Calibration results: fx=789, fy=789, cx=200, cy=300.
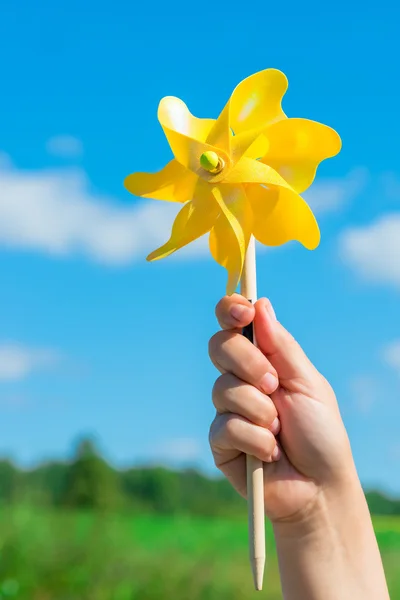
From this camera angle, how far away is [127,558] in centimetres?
490

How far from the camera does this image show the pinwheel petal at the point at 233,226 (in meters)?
1.47

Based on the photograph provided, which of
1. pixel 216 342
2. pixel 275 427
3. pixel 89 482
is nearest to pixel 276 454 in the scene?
pixel 275 427

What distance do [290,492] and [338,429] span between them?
0.17 metres

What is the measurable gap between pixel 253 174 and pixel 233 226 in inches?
4.0

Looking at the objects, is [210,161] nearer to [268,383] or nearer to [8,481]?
[268,383]

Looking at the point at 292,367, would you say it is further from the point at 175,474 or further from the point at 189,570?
the point at 175,474

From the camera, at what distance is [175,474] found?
5.48 meters

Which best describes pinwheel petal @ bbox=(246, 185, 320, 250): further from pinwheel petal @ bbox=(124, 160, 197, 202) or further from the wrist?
the wrist

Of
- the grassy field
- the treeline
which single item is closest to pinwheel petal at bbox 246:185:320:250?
the grassy field

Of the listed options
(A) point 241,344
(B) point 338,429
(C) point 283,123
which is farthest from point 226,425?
(C) point 283,123

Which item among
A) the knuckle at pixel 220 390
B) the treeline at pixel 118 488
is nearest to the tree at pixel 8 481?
the treeline at pixel 118 488

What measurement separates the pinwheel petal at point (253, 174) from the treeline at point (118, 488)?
4090 mm

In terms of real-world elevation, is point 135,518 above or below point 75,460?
below

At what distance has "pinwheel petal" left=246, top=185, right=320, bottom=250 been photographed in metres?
1.48
